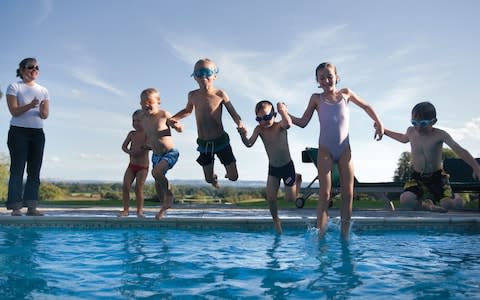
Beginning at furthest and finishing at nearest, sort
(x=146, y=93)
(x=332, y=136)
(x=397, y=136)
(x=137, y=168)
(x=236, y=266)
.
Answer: (x=137, y=168), (x=146, y=93), (x=397, y=136), (x=332, y=136), (x=236, y=266)

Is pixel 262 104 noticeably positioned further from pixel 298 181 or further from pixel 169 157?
pixel 169 157

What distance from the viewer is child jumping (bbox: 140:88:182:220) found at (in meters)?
7.39

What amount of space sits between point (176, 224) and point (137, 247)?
6.23ft

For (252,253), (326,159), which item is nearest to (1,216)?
(252,253)

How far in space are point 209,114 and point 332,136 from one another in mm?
1901

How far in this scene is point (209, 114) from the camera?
6.52m

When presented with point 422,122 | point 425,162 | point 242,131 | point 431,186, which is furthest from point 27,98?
point 431,186

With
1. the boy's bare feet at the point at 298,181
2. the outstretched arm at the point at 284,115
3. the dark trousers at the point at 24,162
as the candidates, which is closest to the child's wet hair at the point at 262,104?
the outstretched arm at the point at 284,115

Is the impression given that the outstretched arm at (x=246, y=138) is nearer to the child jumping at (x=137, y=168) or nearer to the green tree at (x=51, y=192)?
the child jumping at (x=137, y=168)

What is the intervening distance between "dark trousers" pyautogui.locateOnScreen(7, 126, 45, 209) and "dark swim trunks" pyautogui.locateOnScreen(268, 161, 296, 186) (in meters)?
4.14

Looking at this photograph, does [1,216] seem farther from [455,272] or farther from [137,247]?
[455,272]

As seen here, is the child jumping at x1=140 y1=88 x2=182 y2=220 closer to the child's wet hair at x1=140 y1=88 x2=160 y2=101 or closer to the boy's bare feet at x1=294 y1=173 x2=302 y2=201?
the child's wet hair at x1=140 y1=88 x2=160 y2=101

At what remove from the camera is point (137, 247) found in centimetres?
553

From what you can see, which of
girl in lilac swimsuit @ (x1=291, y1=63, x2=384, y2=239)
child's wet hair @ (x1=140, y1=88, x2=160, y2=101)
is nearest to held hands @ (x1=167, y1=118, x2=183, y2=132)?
child's wet hair @ (x1=140, y1=88, x2=160, y2=101)
